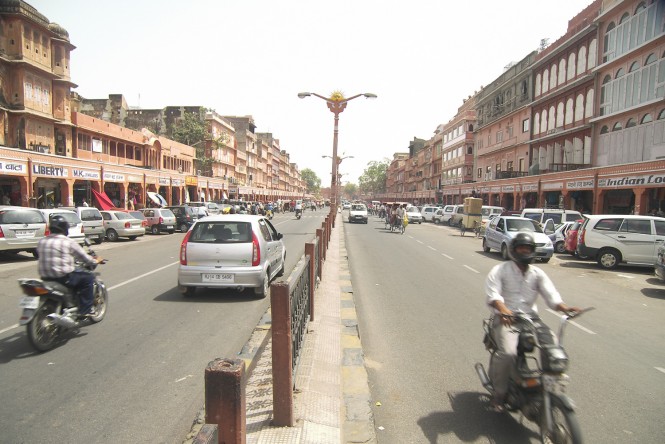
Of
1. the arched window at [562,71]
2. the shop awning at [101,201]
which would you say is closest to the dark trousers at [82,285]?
the shop awning at [101,201]

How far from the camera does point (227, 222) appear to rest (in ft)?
27.3

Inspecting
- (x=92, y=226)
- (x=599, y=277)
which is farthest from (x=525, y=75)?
(x=92, y=226)

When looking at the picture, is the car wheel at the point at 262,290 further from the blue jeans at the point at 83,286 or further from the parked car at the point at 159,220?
the parked car at the point at 159,220

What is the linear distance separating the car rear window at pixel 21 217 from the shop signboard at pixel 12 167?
26.6ft

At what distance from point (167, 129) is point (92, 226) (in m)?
41.4

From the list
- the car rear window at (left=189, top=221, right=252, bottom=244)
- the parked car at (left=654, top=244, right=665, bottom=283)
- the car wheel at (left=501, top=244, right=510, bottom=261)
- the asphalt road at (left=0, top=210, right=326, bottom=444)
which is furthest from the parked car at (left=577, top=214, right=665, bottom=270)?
the car rear window at (left=189, top=221, right=252, bottom=244)

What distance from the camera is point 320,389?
13.5 feet

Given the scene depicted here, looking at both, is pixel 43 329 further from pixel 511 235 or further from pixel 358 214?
pixel 358 214

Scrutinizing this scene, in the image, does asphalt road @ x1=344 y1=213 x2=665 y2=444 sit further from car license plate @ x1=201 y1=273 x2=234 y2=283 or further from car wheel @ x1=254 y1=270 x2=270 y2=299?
car license plate @ x1=201 y1=273 x2=234 y2=283

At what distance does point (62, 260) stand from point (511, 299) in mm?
5630

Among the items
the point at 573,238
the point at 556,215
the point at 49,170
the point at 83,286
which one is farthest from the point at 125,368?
the point at 49,170

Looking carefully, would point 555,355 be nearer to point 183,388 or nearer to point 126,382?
point 183,388

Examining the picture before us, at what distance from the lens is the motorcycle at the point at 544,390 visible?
2.91 meters

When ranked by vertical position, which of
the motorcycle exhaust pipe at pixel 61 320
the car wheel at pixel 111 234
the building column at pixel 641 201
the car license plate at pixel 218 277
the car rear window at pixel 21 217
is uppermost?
the building column at pixel 641 201
